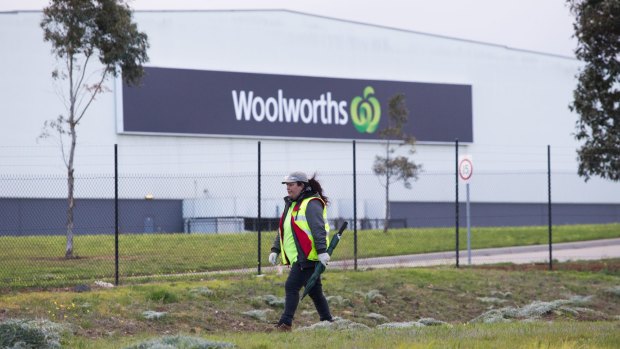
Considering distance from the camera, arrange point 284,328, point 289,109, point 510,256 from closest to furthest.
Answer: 1. point 284,328
2. point 510,256
3. point 289,109

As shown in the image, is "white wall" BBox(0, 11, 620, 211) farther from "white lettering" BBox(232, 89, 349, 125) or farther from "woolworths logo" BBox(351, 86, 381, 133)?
"white lettering" BBox(232, 89, 349, 125)

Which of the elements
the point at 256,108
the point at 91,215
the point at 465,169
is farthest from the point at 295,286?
the point at 256,108

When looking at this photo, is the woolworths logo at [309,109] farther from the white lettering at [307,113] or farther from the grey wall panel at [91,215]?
the grey wall panel at [91,215]

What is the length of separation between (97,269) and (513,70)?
128 ft

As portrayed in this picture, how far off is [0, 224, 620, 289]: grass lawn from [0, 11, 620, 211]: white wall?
8804mm

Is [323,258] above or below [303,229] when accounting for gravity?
below

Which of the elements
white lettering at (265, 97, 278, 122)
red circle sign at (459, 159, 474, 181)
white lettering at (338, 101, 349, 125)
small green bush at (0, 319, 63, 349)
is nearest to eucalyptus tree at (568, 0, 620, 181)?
red circle sign at (459, 159, 474, 181)

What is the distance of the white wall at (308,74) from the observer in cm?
4188

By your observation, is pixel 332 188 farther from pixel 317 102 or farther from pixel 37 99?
pixel 37 99

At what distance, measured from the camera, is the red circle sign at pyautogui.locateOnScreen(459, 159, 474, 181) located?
2541 centimetres

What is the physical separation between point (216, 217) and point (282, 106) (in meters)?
12.2

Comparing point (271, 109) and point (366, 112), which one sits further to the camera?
point (366, 112)

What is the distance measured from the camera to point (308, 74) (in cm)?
4978

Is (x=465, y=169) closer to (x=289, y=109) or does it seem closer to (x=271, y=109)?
(x=271, y=109)
